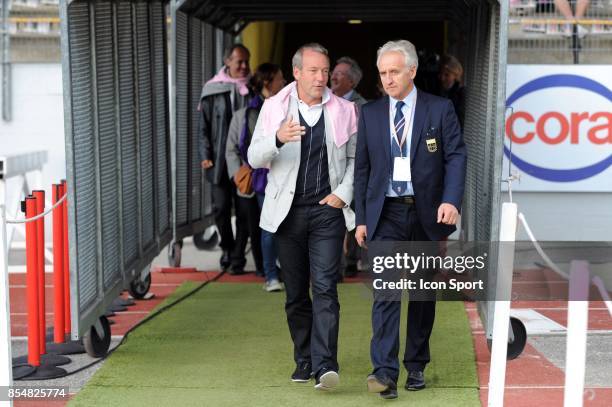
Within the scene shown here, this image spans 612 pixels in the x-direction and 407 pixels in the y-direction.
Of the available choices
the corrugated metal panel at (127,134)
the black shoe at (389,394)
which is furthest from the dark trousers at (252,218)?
the black shoe at (389,394)

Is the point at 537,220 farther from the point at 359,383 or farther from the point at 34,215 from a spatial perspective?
the point at 34,215

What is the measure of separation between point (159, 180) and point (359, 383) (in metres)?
3.43

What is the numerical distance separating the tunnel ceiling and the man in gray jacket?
4619 millimetres

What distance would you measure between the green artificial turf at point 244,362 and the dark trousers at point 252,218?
0.94 m

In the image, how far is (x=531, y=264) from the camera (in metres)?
11.1

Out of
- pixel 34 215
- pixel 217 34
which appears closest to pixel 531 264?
pixel 217 34

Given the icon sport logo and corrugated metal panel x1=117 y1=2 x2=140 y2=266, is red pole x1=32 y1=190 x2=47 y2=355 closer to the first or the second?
corrugated metal panel x1=117 y1=2 x2=140 y2=266

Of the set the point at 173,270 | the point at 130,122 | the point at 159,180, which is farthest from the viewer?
the point at 173,270

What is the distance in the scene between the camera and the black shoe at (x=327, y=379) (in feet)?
20.6

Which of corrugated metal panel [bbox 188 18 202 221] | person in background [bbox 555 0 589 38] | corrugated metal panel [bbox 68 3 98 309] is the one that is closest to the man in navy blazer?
corrugated metal panel [bbox 68 3 98 309]

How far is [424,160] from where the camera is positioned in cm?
614

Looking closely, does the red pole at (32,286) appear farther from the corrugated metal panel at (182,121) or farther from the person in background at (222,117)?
the person in background at (222,117)

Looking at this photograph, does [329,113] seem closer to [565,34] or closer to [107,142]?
[107,142]

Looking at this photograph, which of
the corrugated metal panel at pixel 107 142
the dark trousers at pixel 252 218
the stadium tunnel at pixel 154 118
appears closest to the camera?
the stadium tunnel at pixel 154 118
